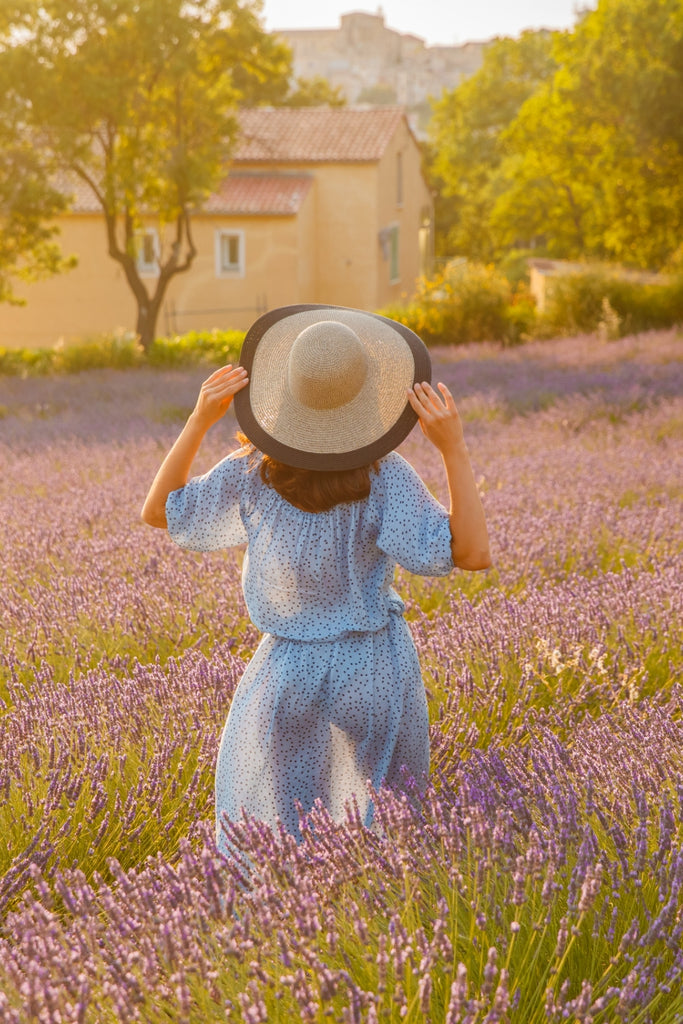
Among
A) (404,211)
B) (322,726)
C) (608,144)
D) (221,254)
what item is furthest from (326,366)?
(404,211)

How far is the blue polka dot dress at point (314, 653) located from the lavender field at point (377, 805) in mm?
195

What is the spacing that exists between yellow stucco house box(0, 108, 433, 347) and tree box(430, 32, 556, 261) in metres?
19.3

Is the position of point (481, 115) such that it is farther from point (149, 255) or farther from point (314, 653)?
point (314, 653)

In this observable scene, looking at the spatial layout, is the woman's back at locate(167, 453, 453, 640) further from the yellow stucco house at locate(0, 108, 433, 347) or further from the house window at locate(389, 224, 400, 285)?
the house window at locate(389, 224, 400, 285)

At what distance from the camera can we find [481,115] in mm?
50250

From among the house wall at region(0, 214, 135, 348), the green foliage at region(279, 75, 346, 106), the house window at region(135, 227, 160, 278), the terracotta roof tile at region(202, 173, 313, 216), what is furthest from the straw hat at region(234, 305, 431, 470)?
the green foliage at region(279, 75, 346, 106)

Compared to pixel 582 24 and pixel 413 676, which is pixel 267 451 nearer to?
pixel 413 676

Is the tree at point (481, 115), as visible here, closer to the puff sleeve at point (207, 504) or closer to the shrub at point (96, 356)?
the shrub at point (96, 356)

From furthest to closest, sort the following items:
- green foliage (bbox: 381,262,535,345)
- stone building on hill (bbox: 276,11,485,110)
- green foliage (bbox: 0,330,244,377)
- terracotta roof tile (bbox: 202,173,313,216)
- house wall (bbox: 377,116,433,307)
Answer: stone building on hill (bbox: 276,11,485,110), house wall (bbox: 377,116,433,307), terracotta roof tile (bbox: 202,173,313,216), green foliage (bbox: 381,262,535,345), green foliage (bbox: 0,330,244,377)

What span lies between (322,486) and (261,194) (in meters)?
28.2

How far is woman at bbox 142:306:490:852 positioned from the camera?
1988 mm

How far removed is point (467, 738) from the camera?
2.51 meters

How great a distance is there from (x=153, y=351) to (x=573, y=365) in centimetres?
777

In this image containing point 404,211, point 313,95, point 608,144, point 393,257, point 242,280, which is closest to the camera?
point 608,144
